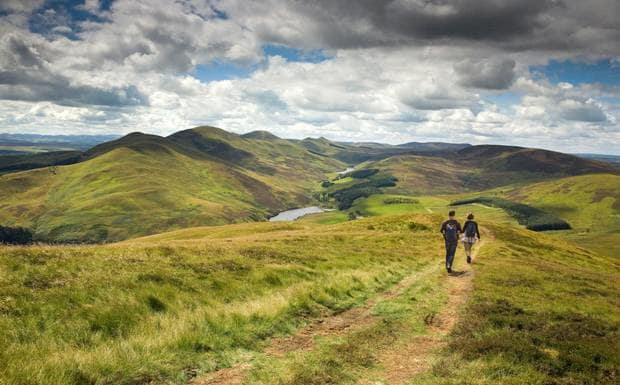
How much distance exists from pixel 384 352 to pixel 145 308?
8238 mm

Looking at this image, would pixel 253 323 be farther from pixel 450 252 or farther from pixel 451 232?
pixel 451 232

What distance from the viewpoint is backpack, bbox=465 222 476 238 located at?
3431 cm

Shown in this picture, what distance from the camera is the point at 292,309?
16734mm

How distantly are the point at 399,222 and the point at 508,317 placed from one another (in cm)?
5761

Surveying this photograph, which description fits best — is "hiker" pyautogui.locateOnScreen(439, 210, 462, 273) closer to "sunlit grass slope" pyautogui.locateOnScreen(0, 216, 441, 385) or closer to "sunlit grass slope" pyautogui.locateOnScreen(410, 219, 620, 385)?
"sunlit grass slope" pyautogui.locateOnScreen(410, 219, 620, 385)

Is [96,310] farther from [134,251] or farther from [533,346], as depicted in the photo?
[533,346]

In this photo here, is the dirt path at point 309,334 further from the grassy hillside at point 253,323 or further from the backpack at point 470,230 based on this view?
the backpack at point 470,230

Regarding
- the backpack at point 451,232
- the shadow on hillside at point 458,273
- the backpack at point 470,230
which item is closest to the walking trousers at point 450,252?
the backpack at point 451,232

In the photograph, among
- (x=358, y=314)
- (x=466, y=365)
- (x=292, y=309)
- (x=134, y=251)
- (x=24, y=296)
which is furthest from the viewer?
(x=134, y=251)

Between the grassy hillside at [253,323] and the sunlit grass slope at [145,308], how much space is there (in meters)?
0.05

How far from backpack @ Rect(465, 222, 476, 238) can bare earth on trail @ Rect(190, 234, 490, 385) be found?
13.6 metres

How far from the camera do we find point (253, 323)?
14.4 meters

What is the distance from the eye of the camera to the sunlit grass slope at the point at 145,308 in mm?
9984

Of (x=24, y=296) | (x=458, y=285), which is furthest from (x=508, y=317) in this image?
(x=24, y=296)
